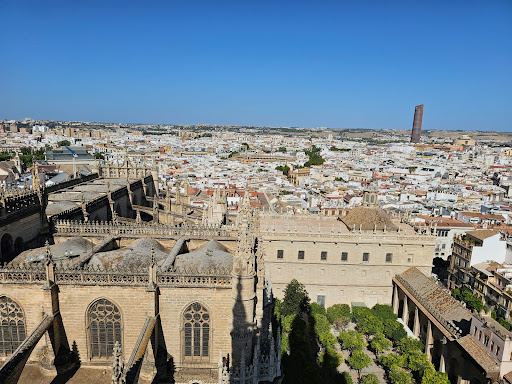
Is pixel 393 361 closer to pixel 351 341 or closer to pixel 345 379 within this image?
pixel 351 341

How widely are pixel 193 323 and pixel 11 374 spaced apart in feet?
16.9

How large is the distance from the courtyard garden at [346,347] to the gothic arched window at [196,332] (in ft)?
Result: 24.4

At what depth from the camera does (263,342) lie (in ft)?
45.2

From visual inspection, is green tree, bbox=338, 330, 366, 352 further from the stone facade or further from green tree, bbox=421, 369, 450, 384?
the stone facade

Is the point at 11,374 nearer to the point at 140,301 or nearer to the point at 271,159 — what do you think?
the point at 140,301

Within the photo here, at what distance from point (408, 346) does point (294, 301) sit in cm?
797

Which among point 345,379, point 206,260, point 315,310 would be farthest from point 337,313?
point 206,260

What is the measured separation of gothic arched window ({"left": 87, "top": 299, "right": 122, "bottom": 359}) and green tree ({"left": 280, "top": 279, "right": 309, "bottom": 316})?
16.1 metres

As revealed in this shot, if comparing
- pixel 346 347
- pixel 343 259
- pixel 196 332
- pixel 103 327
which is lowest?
pixel 346 347

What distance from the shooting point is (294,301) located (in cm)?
2725

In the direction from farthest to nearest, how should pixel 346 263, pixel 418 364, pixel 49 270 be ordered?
pixel 346 263, pixel 418 364, pixel 49 270

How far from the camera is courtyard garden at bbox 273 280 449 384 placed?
1981cm

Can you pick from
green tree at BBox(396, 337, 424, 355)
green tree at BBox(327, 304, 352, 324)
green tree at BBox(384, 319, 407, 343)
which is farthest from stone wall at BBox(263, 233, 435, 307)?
green tree at BBox(396, 337, 424, 355)

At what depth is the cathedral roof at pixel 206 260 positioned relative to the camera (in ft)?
45.3
